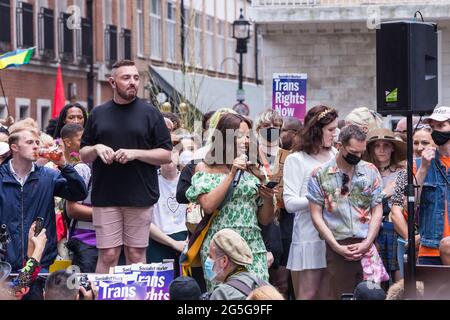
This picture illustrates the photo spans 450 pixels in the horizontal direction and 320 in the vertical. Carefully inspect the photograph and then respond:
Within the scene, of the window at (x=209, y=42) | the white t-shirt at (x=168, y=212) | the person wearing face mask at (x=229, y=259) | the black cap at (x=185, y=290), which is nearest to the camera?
the black cap at (x=185, y=290)

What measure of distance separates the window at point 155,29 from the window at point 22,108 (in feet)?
39.6

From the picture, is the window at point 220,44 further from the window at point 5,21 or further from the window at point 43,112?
the window at point 5,21

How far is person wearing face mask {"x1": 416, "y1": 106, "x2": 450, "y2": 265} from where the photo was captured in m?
9.90

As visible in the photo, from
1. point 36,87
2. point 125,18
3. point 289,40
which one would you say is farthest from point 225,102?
point 289,40

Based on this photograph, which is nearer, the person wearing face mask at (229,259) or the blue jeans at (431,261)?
the person wearing face mask at (229,259)

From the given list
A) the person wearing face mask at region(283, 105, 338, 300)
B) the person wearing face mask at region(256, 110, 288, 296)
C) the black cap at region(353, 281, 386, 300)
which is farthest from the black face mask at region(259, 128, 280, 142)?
the black cap at region(353, 281, 386, 300)

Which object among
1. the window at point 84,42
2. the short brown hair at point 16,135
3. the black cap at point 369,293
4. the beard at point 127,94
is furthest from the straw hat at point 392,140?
the window at point 84,42

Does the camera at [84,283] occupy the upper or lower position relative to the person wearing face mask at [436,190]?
lower

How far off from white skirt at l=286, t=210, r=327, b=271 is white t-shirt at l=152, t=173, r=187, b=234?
121 cm

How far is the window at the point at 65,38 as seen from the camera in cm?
3942

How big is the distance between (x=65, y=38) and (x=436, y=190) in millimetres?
30628

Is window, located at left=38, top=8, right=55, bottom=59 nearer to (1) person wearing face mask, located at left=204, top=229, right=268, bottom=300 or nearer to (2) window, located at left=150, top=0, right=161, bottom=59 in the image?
(2) window, located at left=150, top=0, right=161, bottom=59

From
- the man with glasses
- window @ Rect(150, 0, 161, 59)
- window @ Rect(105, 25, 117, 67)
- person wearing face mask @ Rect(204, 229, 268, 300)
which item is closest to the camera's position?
person wearing face mask @ Rect(204, 229, 268, 300)
